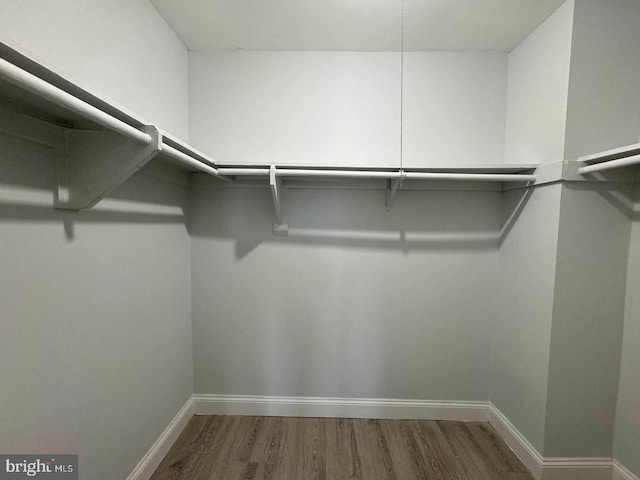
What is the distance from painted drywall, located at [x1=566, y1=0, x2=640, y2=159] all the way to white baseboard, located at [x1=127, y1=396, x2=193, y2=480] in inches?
104

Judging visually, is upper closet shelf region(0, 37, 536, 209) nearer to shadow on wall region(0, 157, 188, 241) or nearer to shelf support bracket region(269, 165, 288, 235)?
shadow on wall region(0, 157, 188, 241)

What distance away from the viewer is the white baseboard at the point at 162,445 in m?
1.48

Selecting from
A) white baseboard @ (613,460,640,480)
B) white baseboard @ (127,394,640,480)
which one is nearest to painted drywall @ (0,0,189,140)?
white baseboard @ (127,394,640,480)

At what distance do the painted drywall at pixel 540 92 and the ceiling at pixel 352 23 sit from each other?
0.29 feet

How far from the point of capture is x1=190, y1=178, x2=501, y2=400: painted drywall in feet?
6.56

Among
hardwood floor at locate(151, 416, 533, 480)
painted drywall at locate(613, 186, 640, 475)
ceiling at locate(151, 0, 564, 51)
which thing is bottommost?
hardwood floor at locate(151, 416, 533, 480)

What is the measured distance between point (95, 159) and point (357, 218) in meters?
1.43

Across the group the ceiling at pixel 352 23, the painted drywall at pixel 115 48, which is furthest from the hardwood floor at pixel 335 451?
the ceiling at pixel 352 23

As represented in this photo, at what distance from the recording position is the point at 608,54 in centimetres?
146

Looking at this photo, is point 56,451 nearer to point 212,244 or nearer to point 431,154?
point 212,244

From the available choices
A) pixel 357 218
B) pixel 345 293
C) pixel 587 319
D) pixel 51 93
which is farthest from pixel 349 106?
pixel 587 319

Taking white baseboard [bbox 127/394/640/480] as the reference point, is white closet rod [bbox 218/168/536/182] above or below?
above

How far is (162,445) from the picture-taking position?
65.6 inches

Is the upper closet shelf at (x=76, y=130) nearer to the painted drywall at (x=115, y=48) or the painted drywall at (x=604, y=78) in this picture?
the painted drywall at (x=115, y=48)
